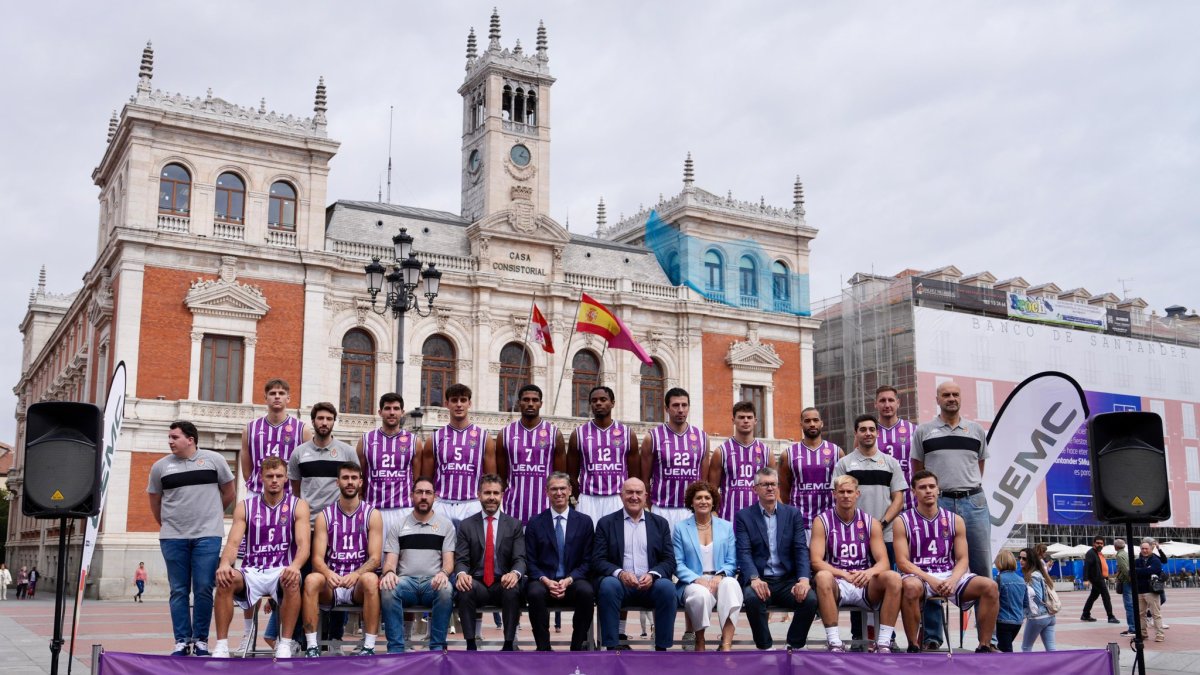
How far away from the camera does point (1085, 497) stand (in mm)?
45938

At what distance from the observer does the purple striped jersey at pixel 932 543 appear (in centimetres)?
952

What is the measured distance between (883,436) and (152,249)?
26.6 m

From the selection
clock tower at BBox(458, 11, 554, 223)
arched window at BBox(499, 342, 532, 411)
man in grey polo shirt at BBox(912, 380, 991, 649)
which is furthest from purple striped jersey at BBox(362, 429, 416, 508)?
clock tower at BBox(458, 11, 554, 223)

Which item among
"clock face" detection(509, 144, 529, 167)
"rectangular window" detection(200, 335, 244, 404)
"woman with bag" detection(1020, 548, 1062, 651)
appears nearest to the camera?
"woman with bag" detection(1020, 548, 1062, 651)

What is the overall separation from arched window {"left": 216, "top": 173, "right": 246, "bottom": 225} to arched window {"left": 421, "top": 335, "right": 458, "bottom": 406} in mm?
7031

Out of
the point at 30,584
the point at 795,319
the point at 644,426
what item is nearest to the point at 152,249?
the point at 30,584

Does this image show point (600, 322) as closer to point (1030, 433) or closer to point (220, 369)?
point (220, 369)

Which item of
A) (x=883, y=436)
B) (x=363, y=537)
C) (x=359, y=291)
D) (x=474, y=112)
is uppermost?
(x=474, y=112)

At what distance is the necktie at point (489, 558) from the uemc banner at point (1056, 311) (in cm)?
4468

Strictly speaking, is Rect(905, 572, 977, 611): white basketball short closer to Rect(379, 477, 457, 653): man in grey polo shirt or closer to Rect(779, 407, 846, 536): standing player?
Rect(779, 407, 846, 536): standing player

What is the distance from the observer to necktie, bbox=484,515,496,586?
9461mm

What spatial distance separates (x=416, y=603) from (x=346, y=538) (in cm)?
81

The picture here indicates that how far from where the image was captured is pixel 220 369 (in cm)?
3253

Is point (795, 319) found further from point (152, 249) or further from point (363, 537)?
point (363, 537)
